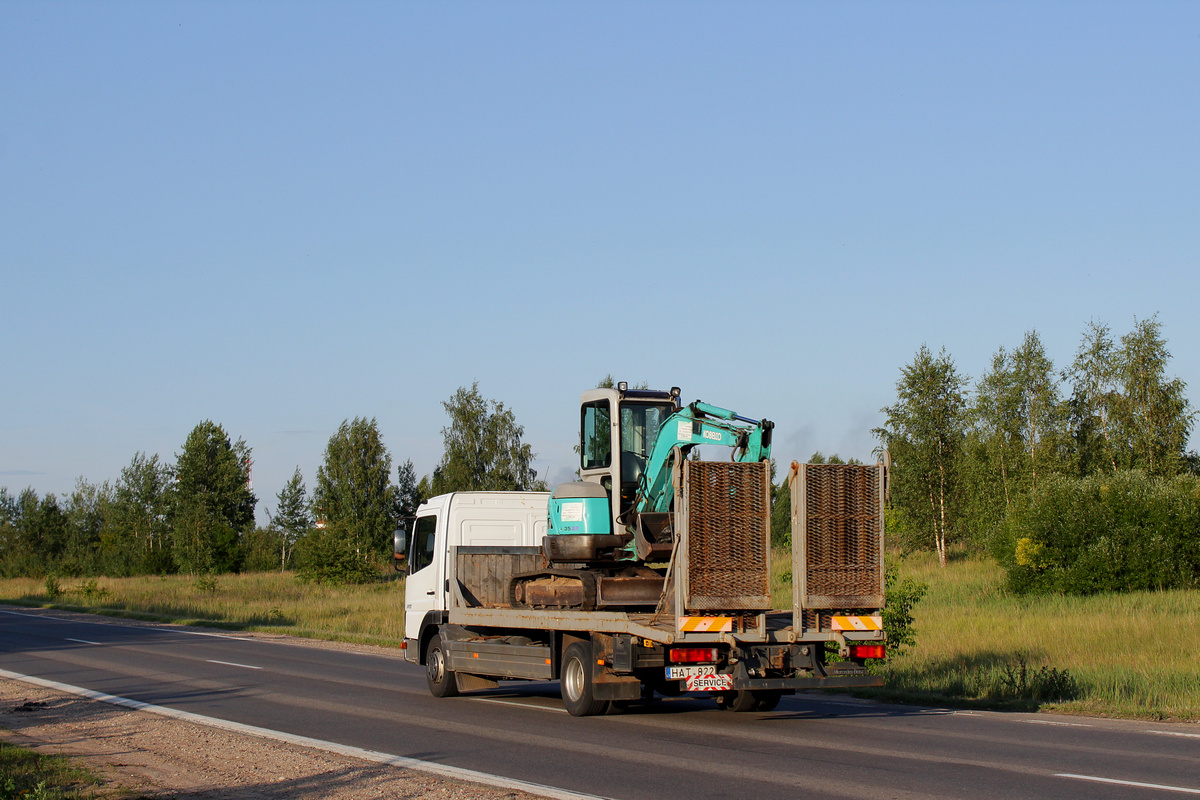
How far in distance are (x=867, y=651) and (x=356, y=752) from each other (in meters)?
5.36

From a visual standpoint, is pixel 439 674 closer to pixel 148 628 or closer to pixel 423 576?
pixel 423 576

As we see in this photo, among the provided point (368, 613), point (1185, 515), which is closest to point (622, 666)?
point (368, 613)

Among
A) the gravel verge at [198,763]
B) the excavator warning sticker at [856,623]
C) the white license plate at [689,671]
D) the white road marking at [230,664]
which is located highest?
the excavator warning sticker at [856,623]

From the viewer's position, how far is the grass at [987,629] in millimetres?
14695

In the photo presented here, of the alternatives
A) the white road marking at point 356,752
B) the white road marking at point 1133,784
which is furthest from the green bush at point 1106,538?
the white road marking at point 356,752

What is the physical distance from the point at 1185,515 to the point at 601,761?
30.1 metres

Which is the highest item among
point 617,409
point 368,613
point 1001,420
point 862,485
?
point 1001,420

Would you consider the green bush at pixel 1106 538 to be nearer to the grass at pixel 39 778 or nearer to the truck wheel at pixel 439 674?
the truck wheel at pixel 439 674

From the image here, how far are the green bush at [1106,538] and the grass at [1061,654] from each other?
1.15 m

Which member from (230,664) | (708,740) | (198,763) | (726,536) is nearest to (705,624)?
(726,536)

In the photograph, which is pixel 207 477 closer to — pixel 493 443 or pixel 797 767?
pixel 493 443

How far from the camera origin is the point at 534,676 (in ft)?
43.6

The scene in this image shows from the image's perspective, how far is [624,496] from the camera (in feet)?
43.3

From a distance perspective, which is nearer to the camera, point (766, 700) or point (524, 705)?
point (766, 700)
